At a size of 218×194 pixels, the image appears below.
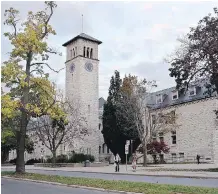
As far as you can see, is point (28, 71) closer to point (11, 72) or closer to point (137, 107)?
point (11, 72)

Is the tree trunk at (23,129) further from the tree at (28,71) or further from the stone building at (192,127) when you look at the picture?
the stone building at (192,127)

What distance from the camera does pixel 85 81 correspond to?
202 feet

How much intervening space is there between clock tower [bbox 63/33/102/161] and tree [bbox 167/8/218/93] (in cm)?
3113

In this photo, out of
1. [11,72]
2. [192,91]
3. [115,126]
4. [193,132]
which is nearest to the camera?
[11,72]

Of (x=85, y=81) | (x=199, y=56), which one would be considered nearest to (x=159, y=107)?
(x=85, y=81)

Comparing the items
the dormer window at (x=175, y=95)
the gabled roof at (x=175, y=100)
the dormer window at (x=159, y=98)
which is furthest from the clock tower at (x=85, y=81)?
the dormer window at (x=175, y=95)

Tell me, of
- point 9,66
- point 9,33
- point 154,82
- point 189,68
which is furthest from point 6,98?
point 154,82

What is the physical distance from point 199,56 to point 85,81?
3650 cm

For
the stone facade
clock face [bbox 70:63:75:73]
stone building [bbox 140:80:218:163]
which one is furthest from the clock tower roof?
the stone facade

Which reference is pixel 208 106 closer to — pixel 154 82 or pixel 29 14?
pixel 154 82

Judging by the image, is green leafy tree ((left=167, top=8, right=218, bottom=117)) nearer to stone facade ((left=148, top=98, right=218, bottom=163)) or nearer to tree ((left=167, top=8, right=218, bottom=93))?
tree ((left=167, top=8, right=218, bottom=93))

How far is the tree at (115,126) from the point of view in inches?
1950

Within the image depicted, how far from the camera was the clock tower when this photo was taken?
195 ft

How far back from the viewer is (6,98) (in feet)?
73.6
